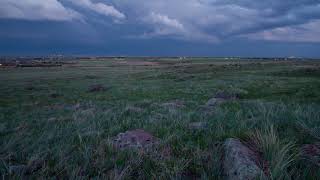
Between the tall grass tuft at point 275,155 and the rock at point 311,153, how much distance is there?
172 millimetres

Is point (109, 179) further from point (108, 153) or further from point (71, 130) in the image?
point (71, 130)

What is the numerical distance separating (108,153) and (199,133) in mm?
2050

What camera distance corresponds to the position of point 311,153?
459 cm

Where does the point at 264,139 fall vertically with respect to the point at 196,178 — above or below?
above

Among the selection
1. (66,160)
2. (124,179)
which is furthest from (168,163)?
(66,160)

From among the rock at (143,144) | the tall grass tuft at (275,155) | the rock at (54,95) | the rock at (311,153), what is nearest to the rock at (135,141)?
the rock at (143,144)

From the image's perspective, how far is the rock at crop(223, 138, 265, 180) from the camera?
3.58m

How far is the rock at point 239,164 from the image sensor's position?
141 inches

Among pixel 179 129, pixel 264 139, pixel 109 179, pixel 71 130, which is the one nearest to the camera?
pixel 109 179

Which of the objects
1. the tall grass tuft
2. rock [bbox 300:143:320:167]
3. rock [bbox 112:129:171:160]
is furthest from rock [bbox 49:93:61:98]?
rock [bbox 300:143:320:167]

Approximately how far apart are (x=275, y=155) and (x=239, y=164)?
702 millimetres

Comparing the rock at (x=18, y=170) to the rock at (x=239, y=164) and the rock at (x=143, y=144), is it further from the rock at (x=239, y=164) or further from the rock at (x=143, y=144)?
the rock at (x=239, y=164)

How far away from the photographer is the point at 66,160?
457 cm

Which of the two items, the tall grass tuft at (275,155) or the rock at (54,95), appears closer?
the tall grass tuft at (275,155)
